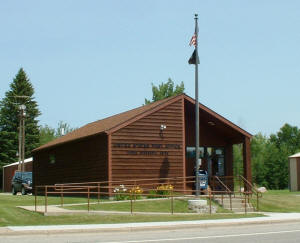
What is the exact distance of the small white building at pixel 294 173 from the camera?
168 feet

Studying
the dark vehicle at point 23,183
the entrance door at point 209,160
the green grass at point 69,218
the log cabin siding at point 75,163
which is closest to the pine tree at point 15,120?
the dark vehicle at point 23,183

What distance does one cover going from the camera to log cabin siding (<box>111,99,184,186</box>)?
2772cm

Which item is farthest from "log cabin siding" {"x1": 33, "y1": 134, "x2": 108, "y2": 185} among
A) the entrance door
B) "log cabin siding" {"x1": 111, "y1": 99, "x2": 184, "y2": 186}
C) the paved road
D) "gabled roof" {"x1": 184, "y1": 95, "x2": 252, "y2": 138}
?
the paved road

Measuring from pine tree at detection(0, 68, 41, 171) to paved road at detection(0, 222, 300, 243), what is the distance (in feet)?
208

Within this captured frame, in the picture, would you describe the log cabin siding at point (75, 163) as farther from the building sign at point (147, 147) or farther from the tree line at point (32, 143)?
the tree line at point (32, 143)

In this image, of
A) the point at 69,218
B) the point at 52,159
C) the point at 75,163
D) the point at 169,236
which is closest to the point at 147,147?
the point at 75,163

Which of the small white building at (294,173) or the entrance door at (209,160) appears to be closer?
the entrance door at (209,160)

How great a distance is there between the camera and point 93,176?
95.7 feet

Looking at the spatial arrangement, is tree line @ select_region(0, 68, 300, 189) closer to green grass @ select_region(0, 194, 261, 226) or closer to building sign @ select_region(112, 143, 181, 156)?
building sign @ select_region(112, 143, 181, 156)

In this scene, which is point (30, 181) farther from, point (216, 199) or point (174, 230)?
point (174, 230)

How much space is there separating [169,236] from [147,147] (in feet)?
45.4

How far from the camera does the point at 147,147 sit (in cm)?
2850

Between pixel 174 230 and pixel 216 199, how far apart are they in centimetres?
878

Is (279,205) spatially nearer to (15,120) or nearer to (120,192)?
(120,192)
